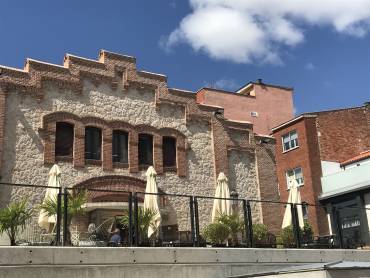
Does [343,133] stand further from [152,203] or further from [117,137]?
[152,203]

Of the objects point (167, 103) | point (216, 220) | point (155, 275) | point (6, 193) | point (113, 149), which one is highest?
point (167, 103)

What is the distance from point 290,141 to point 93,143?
53.4 feet

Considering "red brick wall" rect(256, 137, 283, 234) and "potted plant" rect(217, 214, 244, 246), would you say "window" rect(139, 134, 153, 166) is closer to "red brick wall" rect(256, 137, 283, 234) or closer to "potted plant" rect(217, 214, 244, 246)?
"red brick wall" rect(256, 137, 283, 234)

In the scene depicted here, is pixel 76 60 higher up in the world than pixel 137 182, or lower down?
higher up

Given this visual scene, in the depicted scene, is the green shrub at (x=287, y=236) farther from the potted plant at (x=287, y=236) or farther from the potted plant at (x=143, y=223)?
the potted plant at (x=143, y=223)

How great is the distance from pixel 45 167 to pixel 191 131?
7413 mm

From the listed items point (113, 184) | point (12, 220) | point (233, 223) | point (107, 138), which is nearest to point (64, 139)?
point (107, 138)

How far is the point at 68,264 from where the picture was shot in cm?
1004

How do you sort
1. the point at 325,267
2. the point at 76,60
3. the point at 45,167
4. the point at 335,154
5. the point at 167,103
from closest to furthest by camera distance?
1. the point at 325,267
2. the point at 45,167
3. the point at 76,60
4. the point at 167,103
5. the point at 335,154

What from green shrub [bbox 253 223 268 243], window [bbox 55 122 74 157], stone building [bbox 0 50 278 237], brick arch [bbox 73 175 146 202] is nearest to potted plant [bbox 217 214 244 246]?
green shrub [bbox 253 223 268 243]

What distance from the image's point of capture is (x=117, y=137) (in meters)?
22.9

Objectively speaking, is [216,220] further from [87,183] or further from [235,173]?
[235,173]

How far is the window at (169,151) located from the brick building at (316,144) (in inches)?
425

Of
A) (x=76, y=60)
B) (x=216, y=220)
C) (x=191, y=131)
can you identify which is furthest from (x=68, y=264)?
(x=191, y=131)
